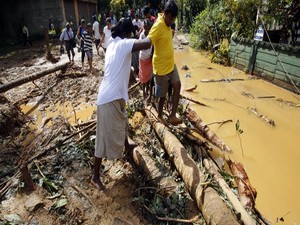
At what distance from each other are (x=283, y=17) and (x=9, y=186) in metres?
8.61

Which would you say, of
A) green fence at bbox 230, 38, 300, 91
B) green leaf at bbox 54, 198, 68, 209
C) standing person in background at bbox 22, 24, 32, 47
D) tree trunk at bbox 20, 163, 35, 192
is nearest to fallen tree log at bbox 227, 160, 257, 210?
green leaf at bbox 54, 198, 68, 209

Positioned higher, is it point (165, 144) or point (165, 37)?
point (165, 37)

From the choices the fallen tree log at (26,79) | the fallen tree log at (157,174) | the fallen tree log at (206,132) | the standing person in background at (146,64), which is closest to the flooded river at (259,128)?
the fallen tree log at (206,132)


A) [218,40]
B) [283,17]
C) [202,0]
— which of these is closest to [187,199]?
[283,17]

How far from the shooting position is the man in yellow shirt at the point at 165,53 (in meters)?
3.46

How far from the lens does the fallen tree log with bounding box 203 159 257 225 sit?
254cm

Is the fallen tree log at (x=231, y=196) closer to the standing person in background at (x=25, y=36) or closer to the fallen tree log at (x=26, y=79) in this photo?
the fallen tree log at (x=26, y=79)

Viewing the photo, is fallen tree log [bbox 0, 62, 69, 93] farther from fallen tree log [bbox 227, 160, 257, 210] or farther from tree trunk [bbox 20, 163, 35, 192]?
fallen tree log [bbox 227, 160, 257, 210]

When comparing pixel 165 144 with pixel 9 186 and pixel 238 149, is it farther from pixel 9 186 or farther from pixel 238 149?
pixel 9 186

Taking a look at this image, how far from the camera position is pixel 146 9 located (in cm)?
611

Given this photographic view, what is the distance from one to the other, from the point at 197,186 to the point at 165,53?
6.24 ft

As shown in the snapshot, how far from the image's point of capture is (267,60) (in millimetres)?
8234

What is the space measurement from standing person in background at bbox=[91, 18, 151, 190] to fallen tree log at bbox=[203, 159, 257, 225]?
1.27 meters

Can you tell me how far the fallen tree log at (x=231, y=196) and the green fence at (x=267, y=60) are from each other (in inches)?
202
